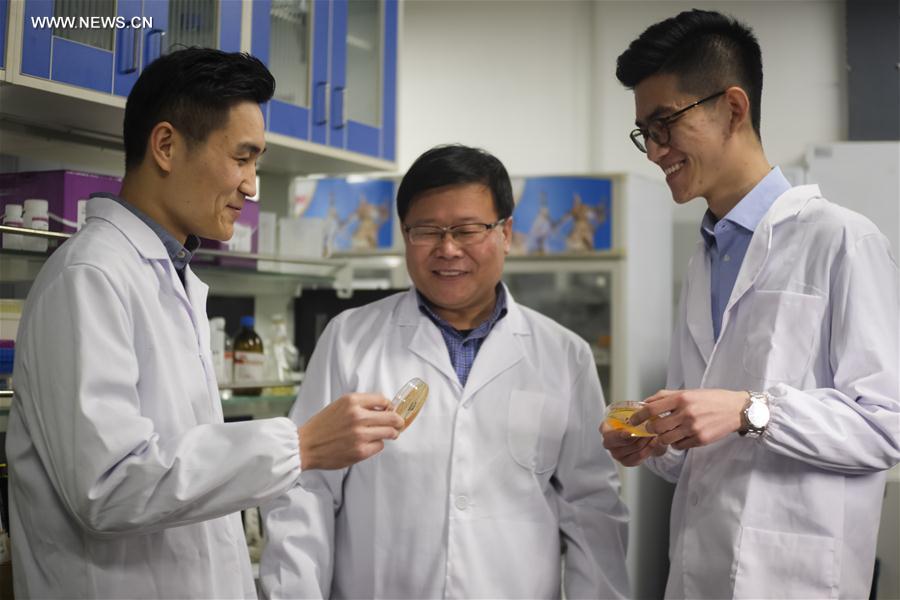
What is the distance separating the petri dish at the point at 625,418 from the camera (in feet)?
5.70

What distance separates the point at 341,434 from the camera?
1468mm

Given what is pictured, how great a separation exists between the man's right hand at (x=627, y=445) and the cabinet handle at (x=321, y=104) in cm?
150

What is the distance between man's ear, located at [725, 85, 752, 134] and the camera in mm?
1881

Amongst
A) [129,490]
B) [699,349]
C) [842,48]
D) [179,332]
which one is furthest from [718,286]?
[842,48]

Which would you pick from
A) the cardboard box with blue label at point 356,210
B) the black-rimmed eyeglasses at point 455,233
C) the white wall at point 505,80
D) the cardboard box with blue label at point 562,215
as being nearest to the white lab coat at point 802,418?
the black-rimmed eyeglasses at point 455,233

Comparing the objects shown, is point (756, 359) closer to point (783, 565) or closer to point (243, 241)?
point (783, 565)

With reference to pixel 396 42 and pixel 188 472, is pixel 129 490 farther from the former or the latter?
pixel 396 42

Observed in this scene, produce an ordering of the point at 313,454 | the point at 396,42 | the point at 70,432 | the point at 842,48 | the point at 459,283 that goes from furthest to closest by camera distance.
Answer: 1. the point at 842,48
2. the point at 396,42
3. the point at 459,283
4. the point at 313,454
5. the point at 70,432

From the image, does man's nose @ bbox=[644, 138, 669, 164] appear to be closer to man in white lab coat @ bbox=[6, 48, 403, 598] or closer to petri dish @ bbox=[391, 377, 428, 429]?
petri dish @ bbox=[391, 377, 428, 429]

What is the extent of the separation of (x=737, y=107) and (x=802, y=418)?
2.16 ft

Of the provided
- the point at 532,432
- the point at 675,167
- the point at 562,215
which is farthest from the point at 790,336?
the point at 562,215

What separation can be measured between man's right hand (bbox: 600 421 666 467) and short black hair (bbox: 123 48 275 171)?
3.07 feet

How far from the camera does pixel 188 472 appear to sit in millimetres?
1301

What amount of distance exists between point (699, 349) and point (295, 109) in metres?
1.48
